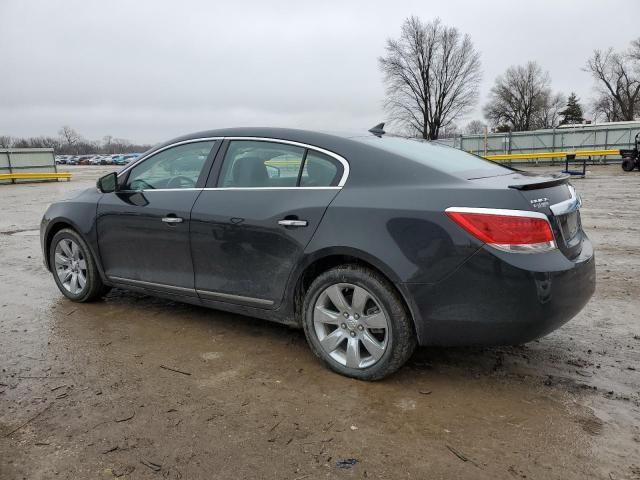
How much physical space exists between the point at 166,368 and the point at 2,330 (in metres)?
1.79

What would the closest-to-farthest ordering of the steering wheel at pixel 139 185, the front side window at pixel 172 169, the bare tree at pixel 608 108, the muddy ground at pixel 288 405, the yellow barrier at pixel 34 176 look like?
the muddy ground at pixel 288 405, the front side window at pixel 172 169, the steering wheel at pixel 139 185, the yellow barrier at pixel 34 176, the bare tree at pixel 608 108

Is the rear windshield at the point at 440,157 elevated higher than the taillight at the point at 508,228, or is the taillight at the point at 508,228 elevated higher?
the rear windshield at the point at 440,157

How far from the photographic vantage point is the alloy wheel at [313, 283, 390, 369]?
323cm

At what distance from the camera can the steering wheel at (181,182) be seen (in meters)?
4.14

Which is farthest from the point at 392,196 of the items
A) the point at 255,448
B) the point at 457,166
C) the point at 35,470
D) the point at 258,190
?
the point at 35,470

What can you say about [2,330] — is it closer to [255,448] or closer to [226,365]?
[226,365]

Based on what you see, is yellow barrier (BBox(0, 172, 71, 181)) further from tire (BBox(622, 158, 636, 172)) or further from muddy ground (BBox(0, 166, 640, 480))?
tire (BBox(622, 158, 636, 172))

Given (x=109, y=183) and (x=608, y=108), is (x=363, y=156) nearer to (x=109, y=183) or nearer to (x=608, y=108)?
(x=109, y=183)

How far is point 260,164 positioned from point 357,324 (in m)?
1.36

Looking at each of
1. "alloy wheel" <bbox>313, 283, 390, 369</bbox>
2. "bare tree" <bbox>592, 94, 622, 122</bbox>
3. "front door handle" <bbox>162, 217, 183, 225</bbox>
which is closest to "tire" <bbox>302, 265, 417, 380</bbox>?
"alloy wheel" <bbox>313, 283, 390, 369</bbox>

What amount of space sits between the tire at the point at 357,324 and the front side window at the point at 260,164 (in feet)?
2.53

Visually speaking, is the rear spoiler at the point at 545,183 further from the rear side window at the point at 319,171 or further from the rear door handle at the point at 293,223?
the rear door handle at the point at 293,223

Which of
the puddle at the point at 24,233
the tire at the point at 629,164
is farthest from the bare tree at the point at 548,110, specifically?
the puddle at the point at 24,233

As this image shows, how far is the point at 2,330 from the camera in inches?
173
